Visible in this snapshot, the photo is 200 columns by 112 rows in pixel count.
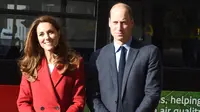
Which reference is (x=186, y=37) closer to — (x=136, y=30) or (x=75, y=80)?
(x=136, y=30)

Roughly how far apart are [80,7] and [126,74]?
6.80 ft

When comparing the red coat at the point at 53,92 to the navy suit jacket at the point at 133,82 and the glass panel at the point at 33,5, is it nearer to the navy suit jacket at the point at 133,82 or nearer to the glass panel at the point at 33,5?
the navy suit jacket at the point at 133,82

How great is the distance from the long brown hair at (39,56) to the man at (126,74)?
196mm

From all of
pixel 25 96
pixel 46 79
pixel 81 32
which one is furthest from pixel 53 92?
pixel 81 32

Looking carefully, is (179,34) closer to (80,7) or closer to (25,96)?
(80,7)

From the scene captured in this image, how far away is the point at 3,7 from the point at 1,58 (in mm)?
562

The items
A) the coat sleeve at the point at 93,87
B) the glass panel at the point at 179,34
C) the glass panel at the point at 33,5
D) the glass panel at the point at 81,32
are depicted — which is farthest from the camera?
the glass panel at the point at 179,34

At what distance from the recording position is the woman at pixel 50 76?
7.95ft

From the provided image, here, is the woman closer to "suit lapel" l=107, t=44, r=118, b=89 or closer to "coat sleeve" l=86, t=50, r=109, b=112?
"coat sleeve" l=86, t=50, r=109, b=112

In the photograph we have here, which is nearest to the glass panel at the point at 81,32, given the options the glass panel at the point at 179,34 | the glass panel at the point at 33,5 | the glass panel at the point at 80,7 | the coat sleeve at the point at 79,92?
the glass panel at the point at 80,7

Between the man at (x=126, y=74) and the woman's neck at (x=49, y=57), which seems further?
the woman's neck at (x=49, y=57)

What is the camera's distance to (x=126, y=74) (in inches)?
95.3

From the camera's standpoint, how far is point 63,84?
7.99 feet

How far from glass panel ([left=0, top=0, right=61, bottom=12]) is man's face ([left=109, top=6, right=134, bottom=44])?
2.02 metres
